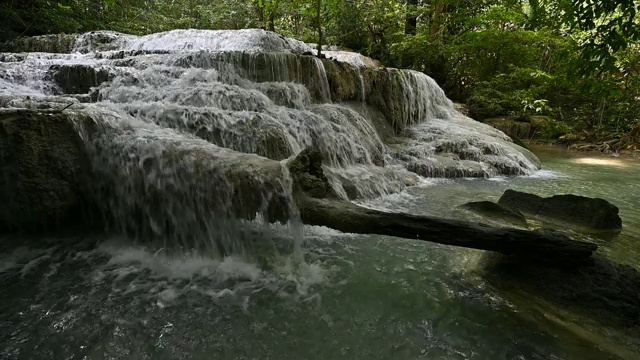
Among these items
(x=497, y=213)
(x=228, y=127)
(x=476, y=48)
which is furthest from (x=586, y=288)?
(x=476, y=48)

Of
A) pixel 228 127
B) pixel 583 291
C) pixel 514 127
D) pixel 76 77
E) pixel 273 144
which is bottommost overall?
pixel 583 291

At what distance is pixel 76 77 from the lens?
6098 mm

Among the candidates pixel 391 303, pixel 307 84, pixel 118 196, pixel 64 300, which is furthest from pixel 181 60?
pixel 391 303

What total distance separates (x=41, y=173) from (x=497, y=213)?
185 inches

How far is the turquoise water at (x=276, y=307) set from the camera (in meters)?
2.21

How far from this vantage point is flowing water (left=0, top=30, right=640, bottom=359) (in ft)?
7.47

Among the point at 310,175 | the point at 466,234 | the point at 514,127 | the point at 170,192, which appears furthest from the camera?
the point at 514,127

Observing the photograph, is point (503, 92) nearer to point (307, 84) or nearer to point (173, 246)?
point (307, 84)

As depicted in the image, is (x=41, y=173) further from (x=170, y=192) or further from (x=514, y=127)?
(x=514, y=127)

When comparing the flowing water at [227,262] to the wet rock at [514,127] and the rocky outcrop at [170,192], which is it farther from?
the wet rock at [514,127]

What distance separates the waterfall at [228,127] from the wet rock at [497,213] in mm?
1697

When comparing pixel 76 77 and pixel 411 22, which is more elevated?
pixel 411 22

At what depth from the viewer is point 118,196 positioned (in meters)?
3.64

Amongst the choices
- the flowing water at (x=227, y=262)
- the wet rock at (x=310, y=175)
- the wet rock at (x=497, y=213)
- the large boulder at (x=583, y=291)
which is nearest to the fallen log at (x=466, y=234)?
the large boulder at (x=583, y=291)
